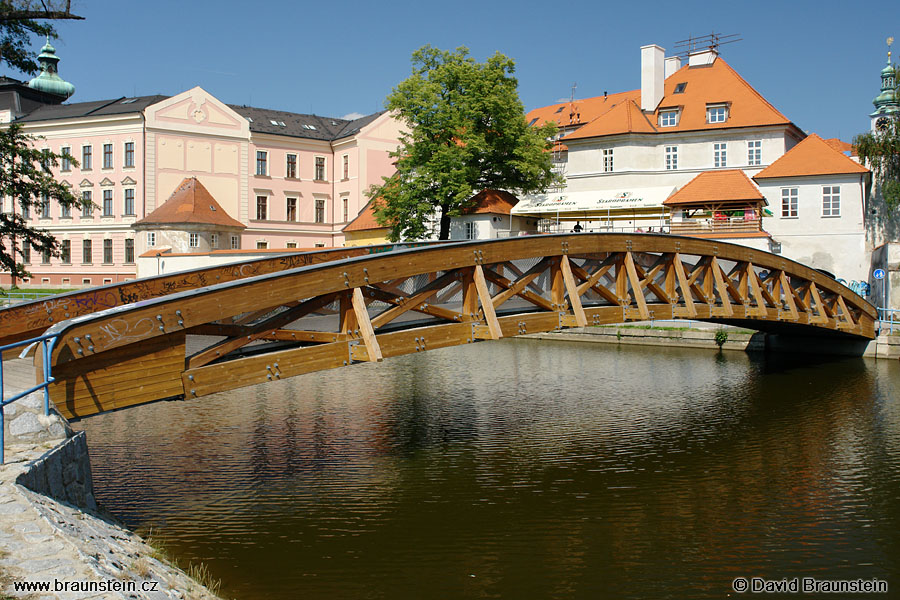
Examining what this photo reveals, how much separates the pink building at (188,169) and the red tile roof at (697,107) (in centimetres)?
2031

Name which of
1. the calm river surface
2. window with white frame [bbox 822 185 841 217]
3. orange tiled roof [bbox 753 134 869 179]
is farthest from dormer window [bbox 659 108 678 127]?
the calm river surface

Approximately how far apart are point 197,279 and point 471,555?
592 centimetres

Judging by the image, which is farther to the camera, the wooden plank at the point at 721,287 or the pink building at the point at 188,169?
the pink building at the point at 188,169

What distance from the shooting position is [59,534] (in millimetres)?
5082

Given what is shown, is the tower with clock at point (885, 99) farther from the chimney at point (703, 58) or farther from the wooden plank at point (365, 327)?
the wooden plank at point (365, 327)

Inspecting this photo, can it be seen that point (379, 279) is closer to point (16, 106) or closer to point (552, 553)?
point (552, 553)

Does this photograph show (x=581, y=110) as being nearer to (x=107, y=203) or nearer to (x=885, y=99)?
(x=885, y=99)

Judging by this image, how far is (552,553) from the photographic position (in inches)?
337

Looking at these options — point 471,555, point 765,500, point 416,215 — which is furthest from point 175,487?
point 416,215

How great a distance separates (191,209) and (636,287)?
41.8 m

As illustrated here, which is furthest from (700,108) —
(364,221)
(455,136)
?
(364,221)

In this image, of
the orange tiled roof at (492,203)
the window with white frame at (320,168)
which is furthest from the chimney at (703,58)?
the window with white frame at (320,168)

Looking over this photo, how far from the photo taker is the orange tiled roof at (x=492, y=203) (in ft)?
148

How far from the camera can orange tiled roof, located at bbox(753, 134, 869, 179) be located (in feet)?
132
